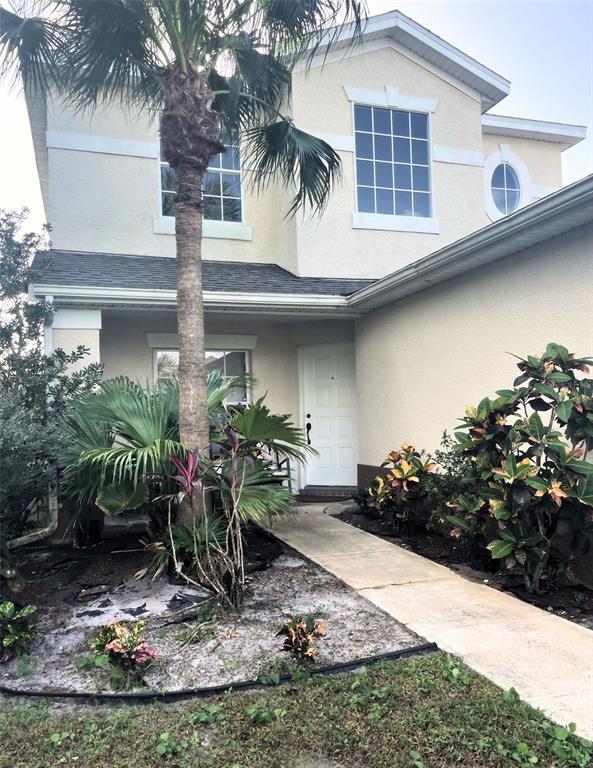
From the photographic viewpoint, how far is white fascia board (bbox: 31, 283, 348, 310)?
702 cm

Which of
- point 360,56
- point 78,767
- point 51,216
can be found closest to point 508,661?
point 78,767

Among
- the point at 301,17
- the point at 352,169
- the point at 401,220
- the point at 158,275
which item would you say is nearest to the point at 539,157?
the point at 401,220

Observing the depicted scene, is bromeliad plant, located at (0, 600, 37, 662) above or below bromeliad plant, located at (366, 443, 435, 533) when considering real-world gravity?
below

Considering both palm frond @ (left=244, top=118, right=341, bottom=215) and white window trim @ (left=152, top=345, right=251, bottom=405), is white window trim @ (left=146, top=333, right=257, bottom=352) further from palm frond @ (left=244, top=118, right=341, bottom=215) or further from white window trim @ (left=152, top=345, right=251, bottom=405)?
palm frond @ (left=244, top=118, right=341, bottom=215)

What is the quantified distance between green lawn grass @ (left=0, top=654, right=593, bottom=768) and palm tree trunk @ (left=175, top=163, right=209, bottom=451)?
8.56 feet

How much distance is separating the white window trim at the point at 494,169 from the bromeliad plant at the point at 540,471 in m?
7.81

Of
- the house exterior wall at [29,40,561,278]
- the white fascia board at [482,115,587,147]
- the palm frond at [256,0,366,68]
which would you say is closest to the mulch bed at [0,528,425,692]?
the palm frond at [256,0,366,68]

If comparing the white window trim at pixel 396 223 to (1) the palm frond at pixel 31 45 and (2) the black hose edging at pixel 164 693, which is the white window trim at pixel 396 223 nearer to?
(1) the palm frond at pixel 31 45

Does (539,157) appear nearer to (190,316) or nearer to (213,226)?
(213,226)

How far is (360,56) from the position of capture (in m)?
10.1

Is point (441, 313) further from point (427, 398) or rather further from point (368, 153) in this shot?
point (368, 153)

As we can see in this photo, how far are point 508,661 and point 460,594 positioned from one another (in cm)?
129

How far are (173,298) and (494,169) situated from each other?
804cm

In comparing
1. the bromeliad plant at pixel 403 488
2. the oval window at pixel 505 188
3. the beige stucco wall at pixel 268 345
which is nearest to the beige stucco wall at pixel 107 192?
the beige stucco wall at pixel 268 345
